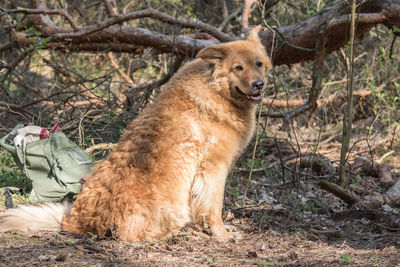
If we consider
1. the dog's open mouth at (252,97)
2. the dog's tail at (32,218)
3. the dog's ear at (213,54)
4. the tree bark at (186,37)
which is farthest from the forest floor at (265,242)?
the tree bark at (186,37)

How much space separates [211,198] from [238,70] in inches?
55.1

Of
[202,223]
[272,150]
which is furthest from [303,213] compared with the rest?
[272,150]

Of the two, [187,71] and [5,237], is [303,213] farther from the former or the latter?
[5,237]

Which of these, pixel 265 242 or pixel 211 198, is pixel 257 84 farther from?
pixel 265 242

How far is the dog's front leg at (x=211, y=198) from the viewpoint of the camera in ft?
14.0

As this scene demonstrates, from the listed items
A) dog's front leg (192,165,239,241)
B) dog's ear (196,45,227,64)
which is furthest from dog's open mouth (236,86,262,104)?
dog's front leg (192,165,239,241)

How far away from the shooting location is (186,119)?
14.1 feet

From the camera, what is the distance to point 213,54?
14.8 feet

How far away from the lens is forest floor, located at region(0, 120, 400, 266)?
338cm

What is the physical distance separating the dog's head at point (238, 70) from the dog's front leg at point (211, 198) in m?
0.82

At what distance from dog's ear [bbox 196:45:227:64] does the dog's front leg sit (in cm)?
115

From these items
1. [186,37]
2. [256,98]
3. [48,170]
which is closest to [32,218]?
[48,170]

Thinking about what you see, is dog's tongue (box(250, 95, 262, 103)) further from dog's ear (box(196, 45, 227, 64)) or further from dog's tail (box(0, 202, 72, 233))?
dog's tail (box(0, 202, 72, 233))

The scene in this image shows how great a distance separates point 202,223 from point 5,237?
72.8 inches
